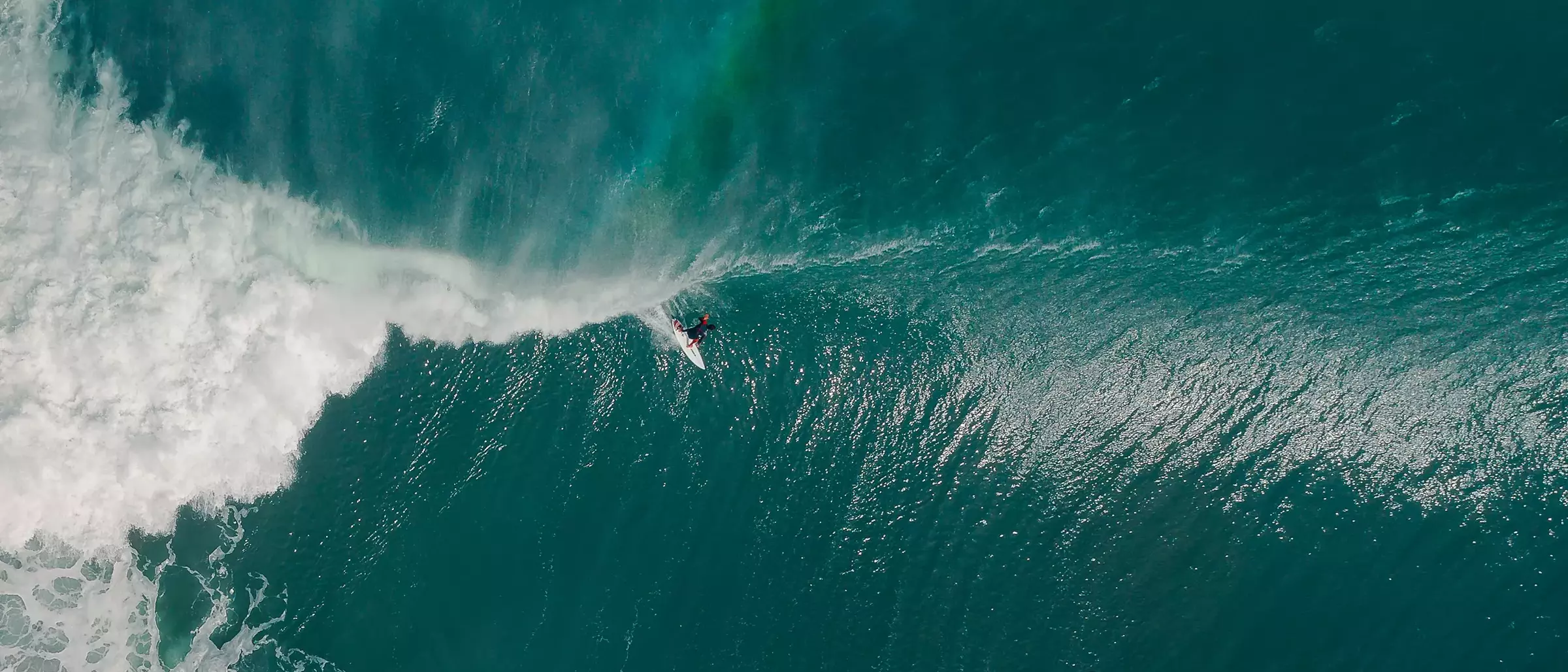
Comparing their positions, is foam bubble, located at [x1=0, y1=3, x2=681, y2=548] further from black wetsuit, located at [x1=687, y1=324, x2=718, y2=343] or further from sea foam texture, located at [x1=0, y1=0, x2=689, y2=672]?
black wetsuit, located at [x1=687, y1=324, x2=718, y2=343]

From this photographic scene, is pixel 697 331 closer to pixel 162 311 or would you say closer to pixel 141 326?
pixel 162 311

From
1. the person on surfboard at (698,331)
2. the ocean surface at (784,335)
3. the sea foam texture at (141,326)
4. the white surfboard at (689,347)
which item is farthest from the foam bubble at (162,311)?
the person on surfboard at (698,331)

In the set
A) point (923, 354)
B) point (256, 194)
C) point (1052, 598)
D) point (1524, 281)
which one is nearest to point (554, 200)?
point (256, 194)

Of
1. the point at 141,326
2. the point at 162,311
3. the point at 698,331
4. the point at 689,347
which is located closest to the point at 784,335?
the point at 698,331

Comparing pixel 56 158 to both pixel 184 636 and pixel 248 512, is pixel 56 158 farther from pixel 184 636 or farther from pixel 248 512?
pixel 184 636

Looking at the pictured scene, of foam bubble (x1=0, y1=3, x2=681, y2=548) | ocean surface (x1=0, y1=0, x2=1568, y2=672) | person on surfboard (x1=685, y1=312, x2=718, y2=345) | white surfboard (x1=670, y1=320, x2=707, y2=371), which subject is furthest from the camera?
foam bubble (x1=0, y1=3, x2=681, y2=548)

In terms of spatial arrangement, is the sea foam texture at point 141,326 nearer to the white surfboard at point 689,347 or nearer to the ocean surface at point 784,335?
the ocean surface at point 784,335

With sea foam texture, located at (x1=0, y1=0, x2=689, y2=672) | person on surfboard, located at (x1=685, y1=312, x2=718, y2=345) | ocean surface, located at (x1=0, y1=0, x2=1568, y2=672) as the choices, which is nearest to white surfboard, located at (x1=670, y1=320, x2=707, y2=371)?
person on surfboard, located at (x1=685, y1=312, x2=718, y2=345)
